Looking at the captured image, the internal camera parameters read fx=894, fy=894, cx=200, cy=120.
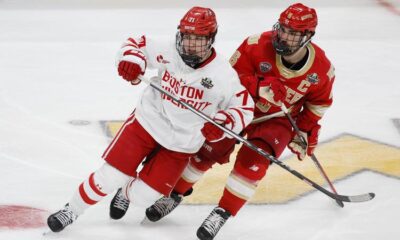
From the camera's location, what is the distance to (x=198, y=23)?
3.34 metres

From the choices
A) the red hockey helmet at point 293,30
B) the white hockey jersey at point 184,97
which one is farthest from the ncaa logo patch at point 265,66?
the white hockey jersey at point 184,97

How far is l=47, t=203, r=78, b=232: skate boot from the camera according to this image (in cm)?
353

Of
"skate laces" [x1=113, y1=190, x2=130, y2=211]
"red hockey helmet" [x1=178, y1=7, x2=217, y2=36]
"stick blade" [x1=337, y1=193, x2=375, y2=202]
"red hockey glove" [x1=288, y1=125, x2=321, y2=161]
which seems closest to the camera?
"red hockey helmet" [x1=178, y1=7, x2=217, y2=36]

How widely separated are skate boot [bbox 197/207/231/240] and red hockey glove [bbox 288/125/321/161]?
0.45 m

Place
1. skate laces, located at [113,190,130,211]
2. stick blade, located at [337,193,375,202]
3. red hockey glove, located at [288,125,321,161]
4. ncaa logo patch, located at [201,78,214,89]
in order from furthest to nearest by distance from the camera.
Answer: stick blade, located at [337,193,375,202]
red hockey glove, located at [288,125,321,161]
skate laces, located at [113,190,130,211]
ncaa logo patch, located at [201,78,214,89]

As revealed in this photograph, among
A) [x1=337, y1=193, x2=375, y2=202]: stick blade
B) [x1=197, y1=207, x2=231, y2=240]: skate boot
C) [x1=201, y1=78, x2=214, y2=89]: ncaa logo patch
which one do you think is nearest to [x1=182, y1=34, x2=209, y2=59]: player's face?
[x1=201, y1=78, x2=214, y2=89]: ncaa logo patch

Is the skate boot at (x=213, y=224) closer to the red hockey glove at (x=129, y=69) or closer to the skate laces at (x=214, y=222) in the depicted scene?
the skate laces at (x=214, y=222)

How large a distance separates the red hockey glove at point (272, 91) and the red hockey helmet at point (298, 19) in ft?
0.75

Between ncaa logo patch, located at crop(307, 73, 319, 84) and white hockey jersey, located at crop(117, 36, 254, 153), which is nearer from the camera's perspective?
white hockey jersey, located at crop(117, 36, 254, 153)

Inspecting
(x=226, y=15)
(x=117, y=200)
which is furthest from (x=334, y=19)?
(x=117, y=200)

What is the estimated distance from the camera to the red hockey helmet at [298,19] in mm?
3609

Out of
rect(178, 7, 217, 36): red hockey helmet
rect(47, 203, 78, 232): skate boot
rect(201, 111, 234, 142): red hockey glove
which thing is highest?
rect(178, 7, 217, 36): red hockey helmet

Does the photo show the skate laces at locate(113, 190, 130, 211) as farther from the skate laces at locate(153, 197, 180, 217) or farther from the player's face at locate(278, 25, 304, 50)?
the player's face at locate(278, 25, 304, 50)

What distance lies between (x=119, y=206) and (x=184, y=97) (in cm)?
57
